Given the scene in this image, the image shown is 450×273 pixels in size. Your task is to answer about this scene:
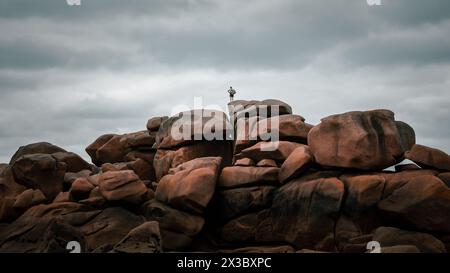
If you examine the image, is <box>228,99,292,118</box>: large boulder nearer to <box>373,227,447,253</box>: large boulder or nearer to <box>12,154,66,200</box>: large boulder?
<box>12,154,66,200</box>: large boulder

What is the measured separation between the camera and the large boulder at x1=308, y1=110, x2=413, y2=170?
24.2 meters

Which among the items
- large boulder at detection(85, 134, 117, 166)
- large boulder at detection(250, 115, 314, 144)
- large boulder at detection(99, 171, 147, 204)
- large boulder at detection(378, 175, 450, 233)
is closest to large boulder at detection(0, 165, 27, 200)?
large boulder at detection(99, 171, 147, 204)

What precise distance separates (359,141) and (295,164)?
11.2ft

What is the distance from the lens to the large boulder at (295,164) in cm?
2559

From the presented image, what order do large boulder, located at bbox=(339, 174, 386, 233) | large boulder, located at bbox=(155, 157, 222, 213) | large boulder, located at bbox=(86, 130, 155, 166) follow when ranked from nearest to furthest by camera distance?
large boulder, located at bbox=(339, 174, 386, 233)
large boulder, located at bbox=(155, 157, 222, 213)
large boulder, located at bbox=(86, 130, 155, 166)

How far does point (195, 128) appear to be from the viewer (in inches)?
1310

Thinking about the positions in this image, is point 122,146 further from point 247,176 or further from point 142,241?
point 142,241

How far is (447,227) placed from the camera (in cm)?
2123

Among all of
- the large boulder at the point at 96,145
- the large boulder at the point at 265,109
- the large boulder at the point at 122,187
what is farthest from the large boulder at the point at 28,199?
the large boulder at the point at 265,109

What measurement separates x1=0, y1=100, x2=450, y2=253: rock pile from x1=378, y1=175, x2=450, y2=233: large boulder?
0.04 m
